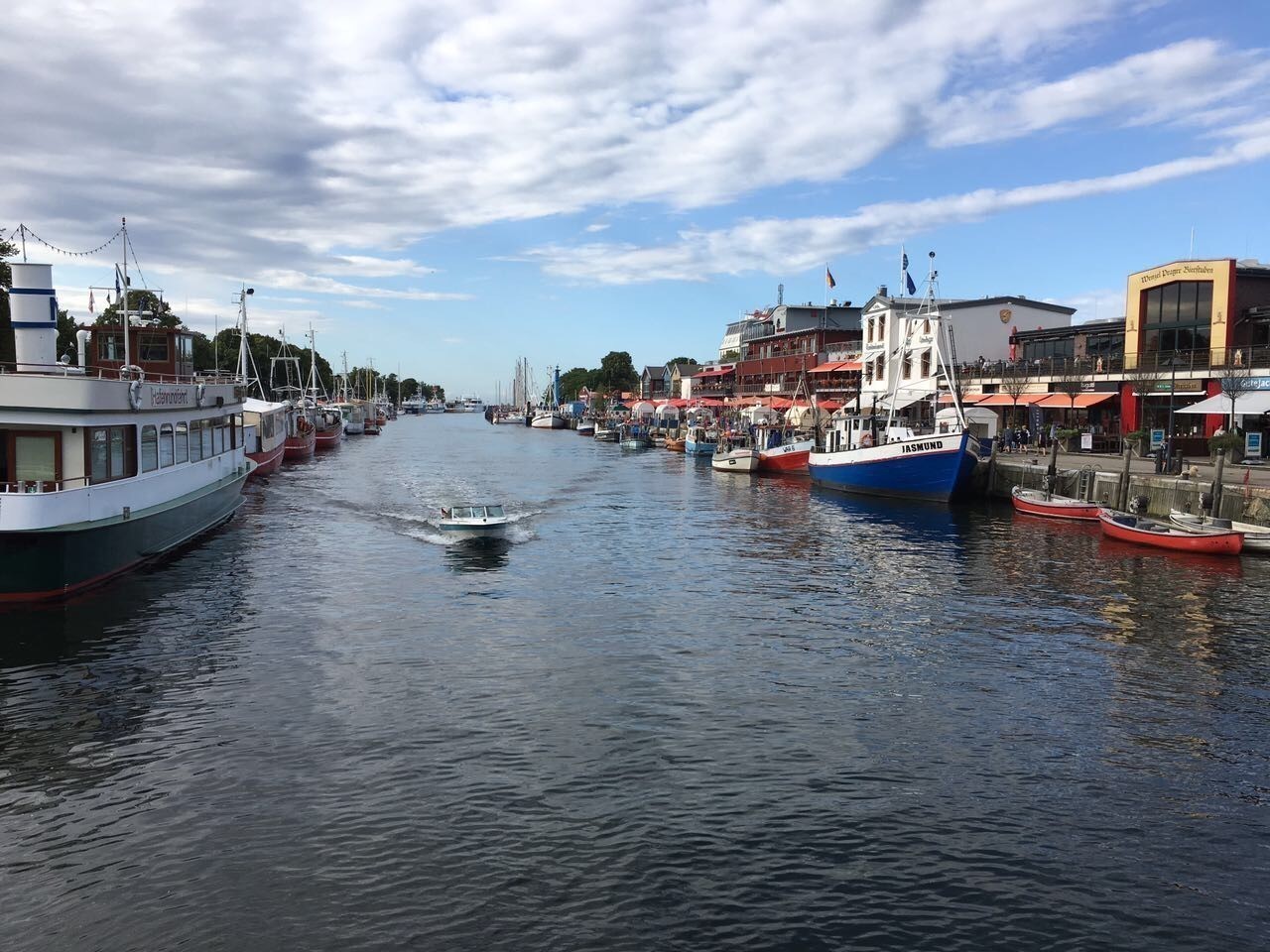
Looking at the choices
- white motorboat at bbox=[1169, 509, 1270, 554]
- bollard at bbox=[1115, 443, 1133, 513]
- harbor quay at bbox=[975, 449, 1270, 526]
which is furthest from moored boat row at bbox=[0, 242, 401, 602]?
bollard at bbox=[1115, 443, 1133, 513]

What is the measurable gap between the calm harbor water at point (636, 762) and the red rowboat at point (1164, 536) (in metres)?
2.85

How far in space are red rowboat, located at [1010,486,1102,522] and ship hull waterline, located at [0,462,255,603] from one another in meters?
38.6

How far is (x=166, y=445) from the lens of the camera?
107ft

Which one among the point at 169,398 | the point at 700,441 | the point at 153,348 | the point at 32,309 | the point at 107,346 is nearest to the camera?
the point at 32,309

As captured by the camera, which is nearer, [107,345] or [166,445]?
[166,445]

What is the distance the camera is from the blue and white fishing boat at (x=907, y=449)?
50.4m

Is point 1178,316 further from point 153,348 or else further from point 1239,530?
point 153,348

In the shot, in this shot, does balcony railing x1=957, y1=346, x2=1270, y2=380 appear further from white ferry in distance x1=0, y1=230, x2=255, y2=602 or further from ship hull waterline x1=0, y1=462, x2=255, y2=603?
ship hull waterline x1=0, y1=462, x2=255, y2=603

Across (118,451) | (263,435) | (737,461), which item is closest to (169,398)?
(118,451)

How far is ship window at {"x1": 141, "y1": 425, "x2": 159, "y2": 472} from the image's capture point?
1191 inches

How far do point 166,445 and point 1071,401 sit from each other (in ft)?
181

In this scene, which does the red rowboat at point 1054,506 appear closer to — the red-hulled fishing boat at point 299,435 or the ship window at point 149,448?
the ship window at point 149,448

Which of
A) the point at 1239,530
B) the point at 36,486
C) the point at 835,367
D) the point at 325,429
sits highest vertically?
the point at 835,367

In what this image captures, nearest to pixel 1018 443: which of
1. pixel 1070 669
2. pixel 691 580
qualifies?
pixel 691 580
